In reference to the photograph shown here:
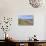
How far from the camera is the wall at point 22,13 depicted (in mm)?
2645

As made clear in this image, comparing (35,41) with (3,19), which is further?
(3,19)

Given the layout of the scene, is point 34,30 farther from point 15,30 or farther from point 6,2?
point 6,2

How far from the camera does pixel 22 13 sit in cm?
270

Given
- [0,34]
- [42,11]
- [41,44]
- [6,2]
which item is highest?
[6,2]

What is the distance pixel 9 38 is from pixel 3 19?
0.47 m

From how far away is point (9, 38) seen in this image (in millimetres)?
2582

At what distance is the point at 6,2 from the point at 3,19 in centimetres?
40

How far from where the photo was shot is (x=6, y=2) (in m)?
2.70

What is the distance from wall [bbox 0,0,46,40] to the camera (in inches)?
104

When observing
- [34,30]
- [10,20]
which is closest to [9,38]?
[10,20]

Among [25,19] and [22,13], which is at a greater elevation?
[22,13]

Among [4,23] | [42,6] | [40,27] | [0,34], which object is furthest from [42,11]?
[0,34]

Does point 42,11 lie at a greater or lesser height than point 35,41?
greater

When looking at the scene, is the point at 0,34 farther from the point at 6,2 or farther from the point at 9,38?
the point at 6,2
